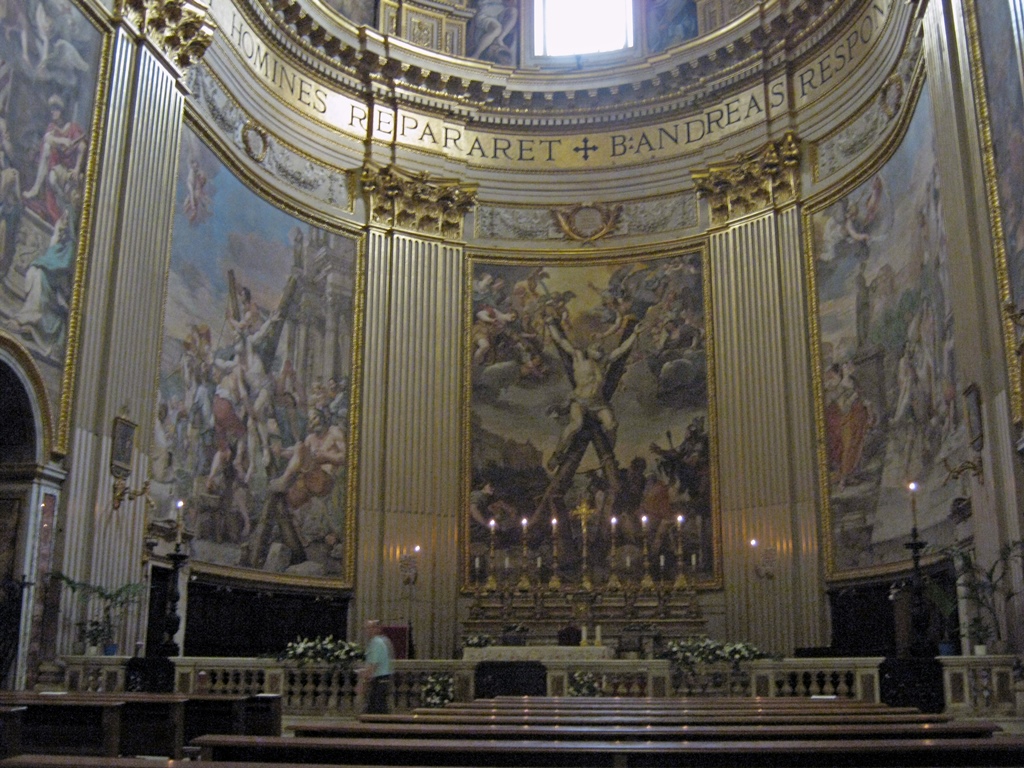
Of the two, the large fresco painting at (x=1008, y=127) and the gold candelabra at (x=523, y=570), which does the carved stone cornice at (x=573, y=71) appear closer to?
the large fresco painting at (x=1008, y=127)

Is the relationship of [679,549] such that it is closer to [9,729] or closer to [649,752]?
[9,729]

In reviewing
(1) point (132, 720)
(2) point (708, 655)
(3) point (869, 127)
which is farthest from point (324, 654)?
(3) point (869, 127)

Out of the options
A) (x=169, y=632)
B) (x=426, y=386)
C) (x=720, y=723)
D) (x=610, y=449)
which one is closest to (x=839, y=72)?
(x=610, y=449)

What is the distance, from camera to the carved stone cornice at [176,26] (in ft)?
55.0

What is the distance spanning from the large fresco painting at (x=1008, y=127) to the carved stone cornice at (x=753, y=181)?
25.9 feet

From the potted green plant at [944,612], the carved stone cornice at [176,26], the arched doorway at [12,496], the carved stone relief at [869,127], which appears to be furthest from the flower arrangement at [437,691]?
the carved stone relief at [869,127]

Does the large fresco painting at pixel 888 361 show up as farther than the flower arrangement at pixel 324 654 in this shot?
Yes

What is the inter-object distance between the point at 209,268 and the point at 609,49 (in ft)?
37.8

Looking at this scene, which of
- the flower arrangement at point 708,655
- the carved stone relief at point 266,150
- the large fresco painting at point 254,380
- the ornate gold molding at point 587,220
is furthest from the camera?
the ornate gold molding at point 587,220

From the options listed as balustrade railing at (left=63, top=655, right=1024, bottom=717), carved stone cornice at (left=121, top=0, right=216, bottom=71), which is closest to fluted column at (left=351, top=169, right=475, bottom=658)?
carved stone cornice at (left=121, top=0, right=216, bottom=71)

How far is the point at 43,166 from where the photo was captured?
14.3 meters

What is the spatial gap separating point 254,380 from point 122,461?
4.55 metres

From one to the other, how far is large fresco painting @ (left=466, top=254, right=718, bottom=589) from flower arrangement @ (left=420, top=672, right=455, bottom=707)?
7.20 metres

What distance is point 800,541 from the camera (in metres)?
20.3
